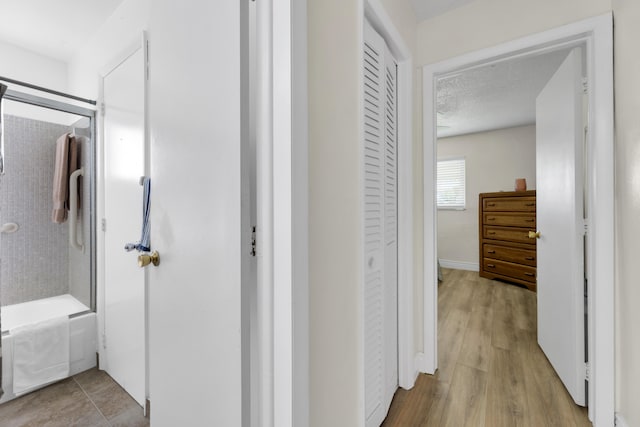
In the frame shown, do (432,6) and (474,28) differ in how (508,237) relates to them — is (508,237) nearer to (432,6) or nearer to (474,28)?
(474,28)

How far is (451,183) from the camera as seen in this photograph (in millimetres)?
5109

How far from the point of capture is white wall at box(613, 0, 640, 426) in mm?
1154

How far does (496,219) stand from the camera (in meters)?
4.15

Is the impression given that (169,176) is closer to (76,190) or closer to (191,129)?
(191,129)

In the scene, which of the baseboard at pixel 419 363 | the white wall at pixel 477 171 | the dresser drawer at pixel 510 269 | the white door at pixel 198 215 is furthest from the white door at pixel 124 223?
the white wall at pixel 477 171

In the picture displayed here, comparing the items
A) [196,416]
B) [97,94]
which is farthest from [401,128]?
[97,94]

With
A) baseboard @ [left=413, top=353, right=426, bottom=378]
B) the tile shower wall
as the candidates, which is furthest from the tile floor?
baseboard @ [left=413, top=353, right=426, bottom=378]

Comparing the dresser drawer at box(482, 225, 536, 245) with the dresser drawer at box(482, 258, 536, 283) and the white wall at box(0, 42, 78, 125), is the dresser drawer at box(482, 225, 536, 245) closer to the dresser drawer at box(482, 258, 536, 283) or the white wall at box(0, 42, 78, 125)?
the dresser drawer at box(482, 258, 536, 283)

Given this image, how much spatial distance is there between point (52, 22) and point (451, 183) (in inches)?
216

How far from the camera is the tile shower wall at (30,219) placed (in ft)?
6.83

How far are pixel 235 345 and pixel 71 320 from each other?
1897 mm

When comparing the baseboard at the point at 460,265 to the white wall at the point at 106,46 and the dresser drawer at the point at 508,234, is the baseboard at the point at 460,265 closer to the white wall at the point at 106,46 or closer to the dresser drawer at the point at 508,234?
the dresser drawer at the point at 508,234

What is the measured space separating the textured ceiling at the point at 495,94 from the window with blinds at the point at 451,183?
73 cm

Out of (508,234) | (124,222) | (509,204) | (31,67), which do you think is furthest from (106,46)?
(508,234)
